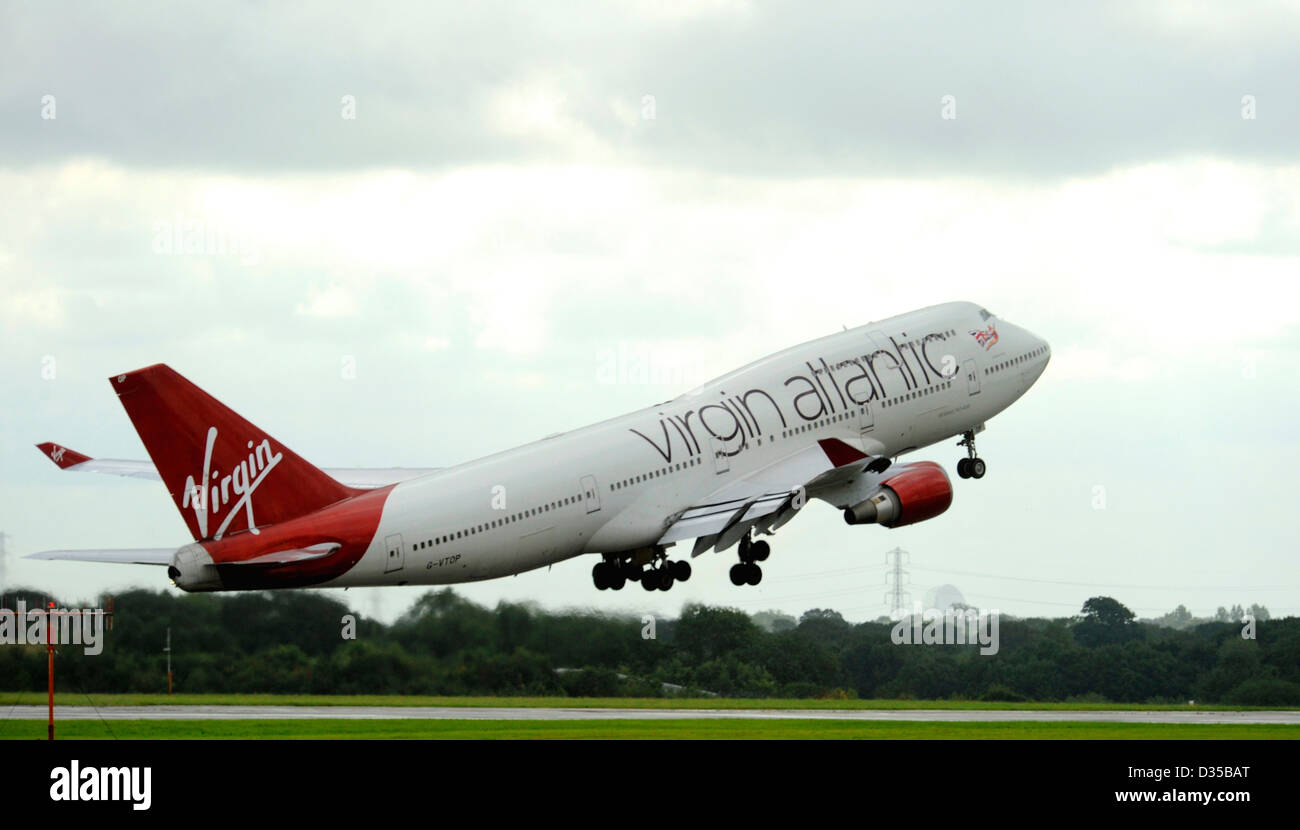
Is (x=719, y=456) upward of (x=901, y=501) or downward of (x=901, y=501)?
upward

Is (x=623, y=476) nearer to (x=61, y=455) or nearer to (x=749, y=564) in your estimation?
(x=749, y=564)

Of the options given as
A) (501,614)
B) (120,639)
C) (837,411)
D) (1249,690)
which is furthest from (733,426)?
(1249,690)

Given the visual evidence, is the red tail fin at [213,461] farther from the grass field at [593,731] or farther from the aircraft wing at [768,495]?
the aircraft wing at [768,495]

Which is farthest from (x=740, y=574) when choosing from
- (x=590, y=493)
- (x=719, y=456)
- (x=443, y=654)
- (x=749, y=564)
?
(x=443, y=654)

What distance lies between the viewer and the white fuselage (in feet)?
148

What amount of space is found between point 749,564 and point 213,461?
48.6 ft

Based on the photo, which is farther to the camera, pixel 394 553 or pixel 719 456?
pixel 719 456

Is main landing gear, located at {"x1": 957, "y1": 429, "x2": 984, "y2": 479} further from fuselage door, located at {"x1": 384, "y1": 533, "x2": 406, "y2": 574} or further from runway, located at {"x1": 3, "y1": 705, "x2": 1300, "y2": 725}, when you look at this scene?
Answer: fuselage door, located at {"x1": 384, "y1": 533, "x2": 406, "y2": 574}

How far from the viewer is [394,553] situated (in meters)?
44.0

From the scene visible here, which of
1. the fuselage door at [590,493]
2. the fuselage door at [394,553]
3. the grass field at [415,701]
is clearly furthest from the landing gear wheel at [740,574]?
the fuselage door at [394,553]

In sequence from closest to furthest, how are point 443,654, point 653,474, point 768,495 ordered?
point 653,474 < point 768,495 < point 443,654

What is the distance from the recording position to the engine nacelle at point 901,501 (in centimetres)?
5288
